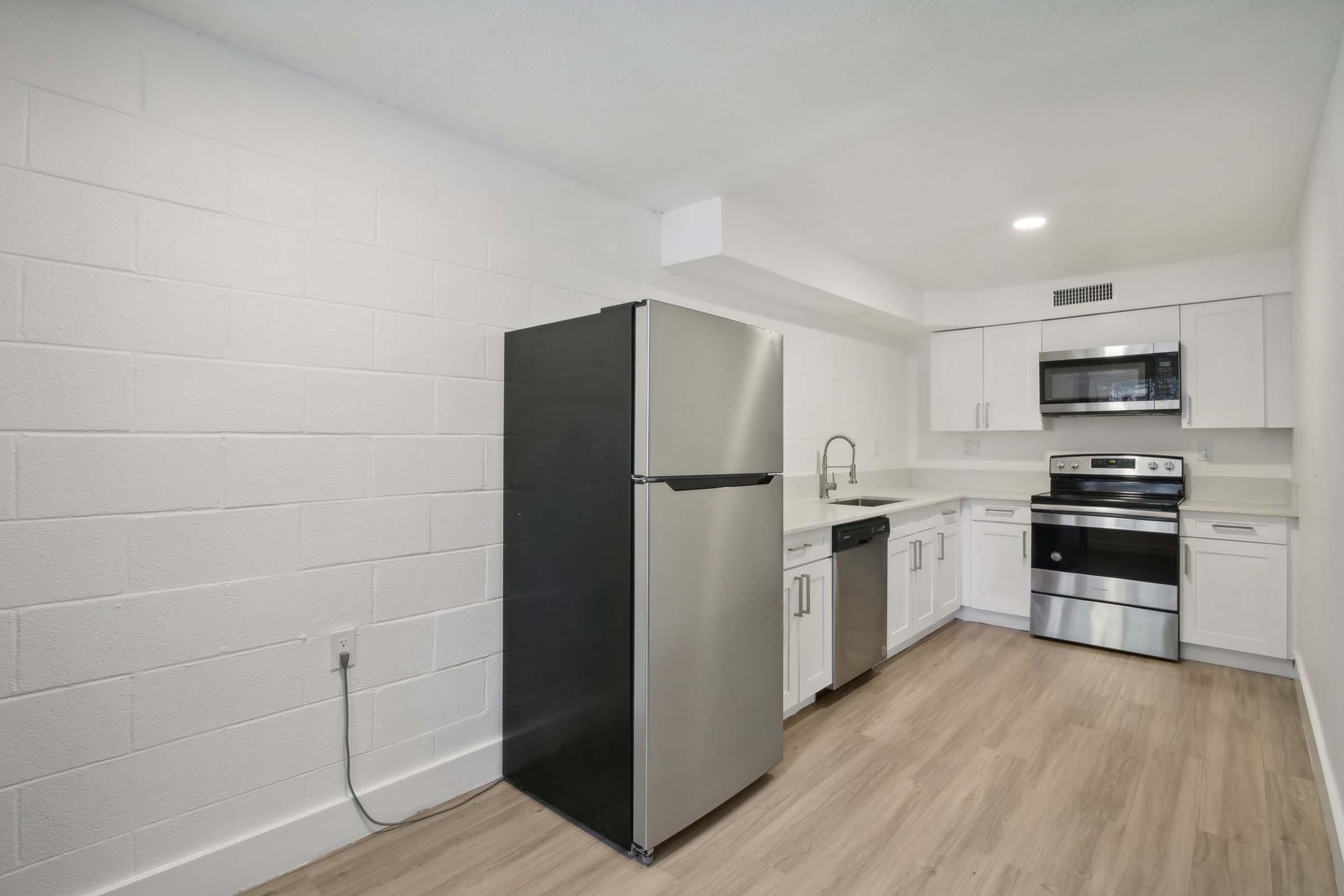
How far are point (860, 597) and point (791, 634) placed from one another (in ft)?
2.02

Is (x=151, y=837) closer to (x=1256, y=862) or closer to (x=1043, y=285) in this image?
(x=1256, y=862)

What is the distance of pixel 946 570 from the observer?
13.9ft

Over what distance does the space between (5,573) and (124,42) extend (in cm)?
135

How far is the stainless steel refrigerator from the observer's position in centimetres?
191

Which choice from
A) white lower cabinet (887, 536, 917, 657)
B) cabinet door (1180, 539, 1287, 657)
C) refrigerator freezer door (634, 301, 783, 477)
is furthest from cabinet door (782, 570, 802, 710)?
cabinet door (1180, 539, 1287, 657)

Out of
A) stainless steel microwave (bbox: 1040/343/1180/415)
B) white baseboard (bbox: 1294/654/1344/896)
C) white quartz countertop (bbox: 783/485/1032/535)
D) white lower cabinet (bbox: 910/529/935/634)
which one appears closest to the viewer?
white baseboard (bbox: 1294/654/1344/896)

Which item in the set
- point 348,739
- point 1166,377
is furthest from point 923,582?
point 348,739

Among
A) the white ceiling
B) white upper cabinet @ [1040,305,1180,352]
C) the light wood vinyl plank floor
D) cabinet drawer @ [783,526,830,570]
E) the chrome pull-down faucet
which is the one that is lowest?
the light wood vinyl plank floor

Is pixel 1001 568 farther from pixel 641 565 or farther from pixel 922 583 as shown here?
pixel 641 565

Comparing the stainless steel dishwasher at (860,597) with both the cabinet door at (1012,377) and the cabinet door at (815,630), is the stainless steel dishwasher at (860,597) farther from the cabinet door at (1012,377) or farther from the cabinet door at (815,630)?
the cabinet door at (1012,377)

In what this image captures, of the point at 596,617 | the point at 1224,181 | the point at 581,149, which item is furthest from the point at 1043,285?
the point at 596,617

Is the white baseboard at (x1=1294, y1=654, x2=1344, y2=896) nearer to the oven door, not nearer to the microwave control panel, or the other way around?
the oven door

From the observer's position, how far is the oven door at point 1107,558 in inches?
144

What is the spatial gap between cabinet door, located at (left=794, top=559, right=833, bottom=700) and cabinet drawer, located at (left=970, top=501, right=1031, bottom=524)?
1964 millimetres
